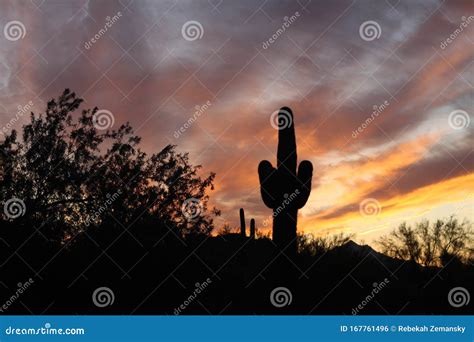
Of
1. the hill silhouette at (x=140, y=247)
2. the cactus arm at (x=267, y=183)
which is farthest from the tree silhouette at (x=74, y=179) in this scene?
the cactus arm at (x=267, y=183)

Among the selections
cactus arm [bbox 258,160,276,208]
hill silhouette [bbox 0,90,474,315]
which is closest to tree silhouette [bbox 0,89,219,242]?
hill silhouette [bbox 0,90,474,315]

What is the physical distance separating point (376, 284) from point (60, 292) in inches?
357

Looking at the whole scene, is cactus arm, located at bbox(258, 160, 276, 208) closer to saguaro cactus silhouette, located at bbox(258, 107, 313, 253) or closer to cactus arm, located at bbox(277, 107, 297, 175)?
saguaro cactus silhouette, located at bbox(258, 107, 313, 253)

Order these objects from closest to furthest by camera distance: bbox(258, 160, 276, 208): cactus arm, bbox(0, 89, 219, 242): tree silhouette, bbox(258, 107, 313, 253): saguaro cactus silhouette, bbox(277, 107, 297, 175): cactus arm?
bbox(258, 107, 313, 253): saguaro cactus silhouette → bbox(258, 160, 276, 208): cactus arm → bbox(277, 107, 297, 175): cactus arm → bbox(0, 89, 219, 242): tree silhouette

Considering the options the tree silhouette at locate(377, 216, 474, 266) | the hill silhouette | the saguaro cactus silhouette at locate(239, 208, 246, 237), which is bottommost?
the hill silhouette

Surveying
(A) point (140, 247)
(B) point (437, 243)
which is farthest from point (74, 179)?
(B) point (437, 243)

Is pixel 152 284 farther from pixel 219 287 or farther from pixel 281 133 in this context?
pixel 281 133

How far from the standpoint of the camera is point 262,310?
11.5 metres

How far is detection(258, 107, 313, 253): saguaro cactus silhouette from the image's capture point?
11.9m

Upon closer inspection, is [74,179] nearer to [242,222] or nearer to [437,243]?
[242,222]

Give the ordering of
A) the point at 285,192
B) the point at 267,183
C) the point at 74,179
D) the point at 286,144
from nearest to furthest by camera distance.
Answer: the point at 285,192 < the point at 267,183 < the point at 286,144 < the point at 74,179

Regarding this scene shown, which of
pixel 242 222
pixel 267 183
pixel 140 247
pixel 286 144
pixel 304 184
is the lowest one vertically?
pixel 140 247

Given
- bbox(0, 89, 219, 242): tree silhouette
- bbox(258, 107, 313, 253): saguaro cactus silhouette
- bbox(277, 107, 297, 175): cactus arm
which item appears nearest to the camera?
bbox(258, 107, 313, 253): saguaro cactus silhouette

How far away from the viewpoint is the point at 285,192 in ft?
39.0
